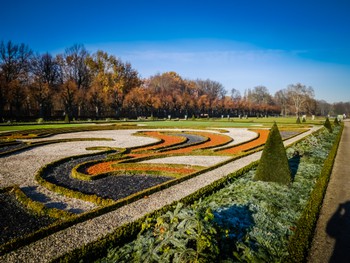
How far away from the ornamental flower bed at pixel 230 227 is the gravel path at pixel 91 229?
67cm

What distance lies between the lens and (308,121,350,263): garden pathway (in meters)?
4.92

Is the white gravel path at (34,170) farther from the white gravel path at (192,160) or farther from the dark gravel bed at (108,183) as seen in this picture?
the white gravel path at (192,160)

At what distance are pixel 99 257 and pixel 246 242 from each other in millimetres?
2803

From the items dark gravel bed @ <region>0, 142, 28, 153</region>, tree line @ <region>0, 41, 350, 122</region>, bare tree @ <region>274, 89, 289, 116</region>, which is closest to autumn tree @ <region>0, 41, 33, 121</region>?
tree line @ <region>0, 41, 350, 122</region>

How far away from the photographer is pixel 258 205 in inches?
267

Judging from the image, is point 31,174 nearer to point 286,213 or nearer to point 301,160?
point 286,213

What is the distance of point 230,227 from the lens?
5.18 m

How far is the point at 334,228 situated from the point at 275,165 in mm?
3139

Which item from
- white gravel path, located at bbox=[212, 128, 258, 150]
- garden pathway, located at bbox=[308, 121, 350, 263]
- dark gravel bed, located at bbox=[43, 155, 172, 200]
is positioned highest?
white gravel path, located at bbox=[212, 128, 258, 150]

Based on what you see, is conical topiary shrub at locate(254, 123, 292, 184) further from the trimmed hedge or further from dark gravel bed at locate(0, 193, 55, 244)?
dark gravel bed at locate(0, 193, 55, 244)

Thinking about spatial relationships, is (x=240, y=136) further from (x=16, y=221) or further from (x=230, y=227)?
(x=16, y=221)

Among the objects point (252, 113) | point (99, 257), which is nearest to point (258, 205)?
point (99, 257)

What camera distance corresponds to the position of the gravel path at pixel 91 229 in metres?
4.33

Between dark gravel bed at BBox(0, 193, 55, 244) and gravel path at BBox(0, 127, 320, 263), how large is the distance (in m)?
1.12
